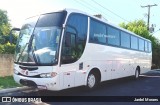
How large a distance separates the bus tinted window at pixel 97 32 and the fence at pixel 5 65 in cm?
681

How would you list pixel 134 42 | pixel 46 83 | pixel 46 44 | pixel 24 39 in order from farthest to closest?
pixel 134 42
pixel 24 39
pixel 46 44
pixel 46 83

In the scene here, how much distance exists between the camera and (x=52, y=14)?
1048 centimetres

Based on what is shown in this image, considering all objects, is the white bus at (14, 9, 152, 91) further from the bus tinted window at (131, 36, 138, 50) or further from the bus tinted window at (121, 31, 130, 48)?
the bus tinted window at (131, 36, 138, 50)

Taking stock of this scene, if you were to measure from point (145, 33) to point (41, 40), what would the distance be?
34.9 meters

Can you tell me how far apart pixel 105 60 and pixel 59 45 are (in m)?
4.23

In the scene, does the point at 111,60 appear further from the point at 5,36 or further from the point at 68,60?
the point at 5,36

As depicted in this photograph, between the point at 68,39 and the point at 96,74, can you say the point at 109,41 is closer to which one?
the point at 96,74

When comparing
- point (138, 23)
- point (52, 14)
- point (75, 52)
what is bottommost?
point (75, 52)

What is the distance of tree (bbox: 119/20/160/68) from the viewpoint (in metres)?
42.8

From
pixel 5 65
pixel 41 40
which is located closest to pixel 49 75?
pixel 41 40

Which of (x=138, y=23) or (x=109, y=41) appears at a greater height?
(x=138, y=23)

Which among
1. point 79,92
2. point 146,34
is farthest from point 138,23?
point 79,92

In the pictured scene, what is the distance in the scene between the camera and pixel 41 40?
9.95m

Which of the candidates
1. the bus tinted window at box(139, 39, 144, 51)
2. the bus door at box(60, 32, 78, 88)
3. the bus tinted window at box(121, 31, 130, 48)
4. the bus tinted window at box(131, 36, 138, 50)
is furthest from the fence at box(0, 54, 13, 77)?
the bus tinted window at box(139, 39, 144, 51)
